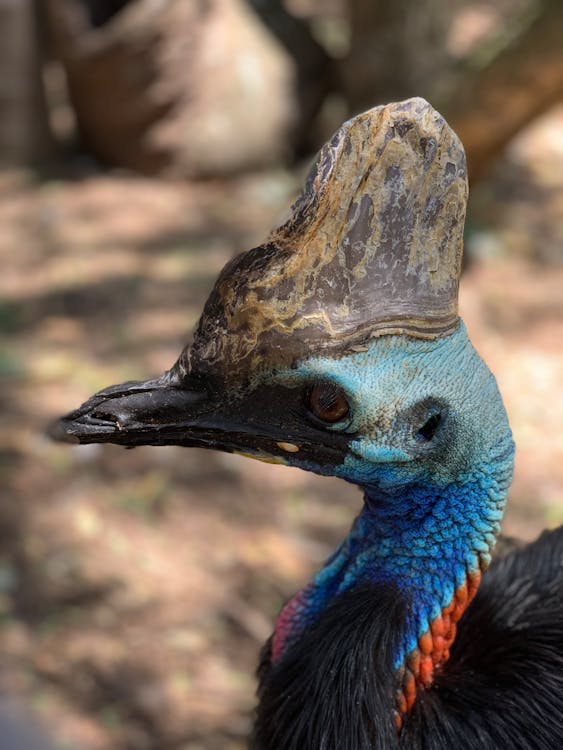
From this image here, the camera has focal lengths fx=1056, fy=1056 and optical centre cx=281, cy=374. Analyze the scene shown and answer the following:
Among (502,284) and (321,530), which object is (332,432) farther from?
(502,284)

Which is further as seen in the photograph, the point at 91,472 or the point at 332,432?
the point at 91,472

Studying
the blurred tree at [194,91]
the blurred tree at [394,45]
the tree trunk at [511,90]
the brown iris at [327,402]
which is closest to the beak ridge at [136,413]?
the brown iris at [327,402]

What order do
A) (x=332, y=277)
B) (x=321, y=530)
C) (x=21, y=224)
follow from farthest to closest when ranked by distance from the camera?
(x=21, y=224) < (x=321, y=530) < (x=332, y=277)

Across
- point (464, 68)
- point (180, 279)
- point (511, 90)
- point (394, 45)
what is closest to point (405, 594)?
point (511, 90)

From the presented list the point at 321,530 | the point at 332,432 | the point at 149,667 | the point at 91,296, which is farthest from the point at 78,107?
the point at 332,432

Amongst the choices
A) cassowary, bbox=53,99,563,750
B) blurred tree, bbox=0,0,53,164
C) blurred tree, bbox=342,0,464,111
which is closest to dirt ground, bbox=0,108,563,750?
blurred tree, bbox=0,0,53,164

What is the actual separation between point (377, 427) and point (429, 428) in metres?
0.08

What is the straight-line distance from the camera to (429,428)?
5.05 feet

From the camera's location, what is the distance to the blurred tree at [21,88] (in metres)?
5.44

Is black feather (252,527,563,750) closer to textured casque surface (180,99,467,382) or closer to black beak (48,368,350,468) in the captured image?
black beak (48,368,350,468)

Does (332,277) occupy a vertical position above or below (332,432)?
above

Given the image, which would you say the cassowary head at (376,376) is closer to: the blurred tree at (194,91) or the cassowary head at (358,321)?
the cassowary head at (358,321)

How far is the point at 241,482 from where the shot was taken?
3.73 meters

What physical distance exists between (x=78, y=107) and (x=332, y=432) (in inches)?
179
